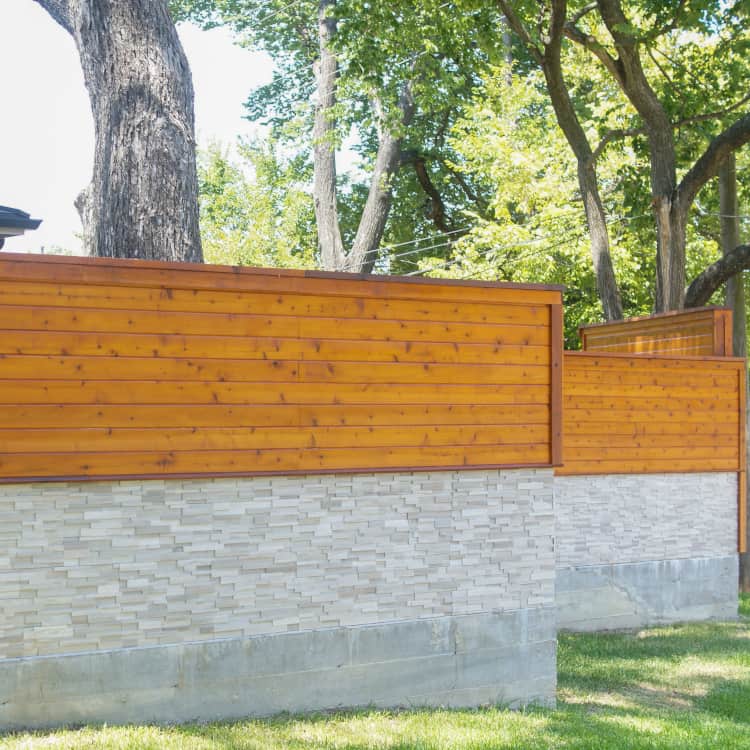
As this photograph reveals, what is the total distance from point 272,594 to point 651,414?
21.9ft

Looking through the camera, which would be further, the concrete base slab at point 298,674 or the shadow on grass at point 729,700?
the shadow on grass at point 729,700

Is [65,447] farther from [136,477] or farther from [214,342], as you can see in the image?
[214,342]

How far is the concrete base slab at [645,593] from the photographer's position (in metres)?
11.7

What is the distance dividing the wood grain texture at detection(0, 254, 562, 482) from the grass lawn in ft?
5.32

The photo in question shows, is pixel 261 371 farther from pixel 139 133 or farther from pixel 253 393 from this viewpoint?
pixel 139 133

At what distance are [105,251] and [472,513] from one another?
3.91m

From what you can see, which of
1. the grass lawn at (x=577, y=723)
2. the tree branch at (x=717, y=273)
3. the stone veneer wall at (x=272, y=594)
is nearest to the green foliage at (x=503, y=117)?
the tree branch at (x=717, y=273)

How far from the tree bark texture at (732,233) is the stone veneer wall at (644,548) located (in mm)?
4081

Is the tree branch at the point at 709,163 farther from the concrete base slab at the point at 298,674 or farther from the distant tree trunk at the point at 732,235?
the concrete base slab at the point at 298,674

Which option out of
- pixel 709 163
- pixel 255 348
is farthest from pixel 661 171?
pixel 255 348

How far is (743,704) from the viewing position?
27.6 feet

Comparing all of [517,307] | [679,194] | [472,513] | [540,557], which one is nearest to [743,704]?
[540,557]

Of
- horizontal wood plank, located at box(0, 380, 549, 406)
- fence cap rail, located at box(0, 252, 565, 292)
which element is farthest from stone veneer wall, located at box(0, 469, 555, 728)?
fence cap rail, located at box(0, 252, 565, 292)

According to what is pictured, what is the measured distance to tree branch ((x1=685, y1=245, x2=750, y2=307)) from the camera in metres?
15.1
